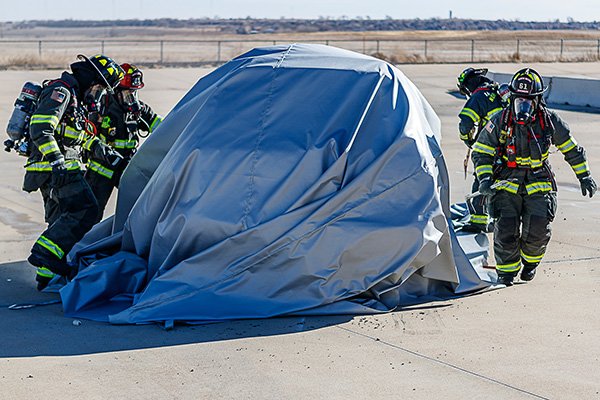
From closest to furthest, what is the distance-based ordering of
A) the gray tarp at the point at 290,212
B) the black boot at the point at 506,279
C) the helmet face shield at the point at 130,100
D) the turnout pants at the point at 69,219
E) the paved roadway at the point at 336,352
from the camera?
the paved roadway at the point at 336,352 < the gray tarp at the point at 290,212 < the turnout pants at the point at 69,219 < the black boot at the point at 506,279 < the helmet face shield at the point at 130,100

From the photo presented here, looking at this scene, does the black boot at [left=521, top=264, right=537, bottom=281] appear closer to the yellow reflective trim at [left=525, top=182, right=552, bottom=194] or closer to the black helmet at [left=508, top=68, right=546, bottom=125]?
the yellow reflective trim at [left=525, top=182, right=552, bottom=194]

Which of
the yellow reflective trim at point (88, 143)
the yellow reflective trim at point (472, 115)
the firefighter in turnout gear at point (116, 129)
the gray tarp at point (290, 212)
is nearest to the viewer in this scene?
the gray tarp at point (290, 212)

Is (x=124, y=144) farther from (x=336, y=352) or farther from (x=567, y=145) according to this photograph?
(x=567, y=145)

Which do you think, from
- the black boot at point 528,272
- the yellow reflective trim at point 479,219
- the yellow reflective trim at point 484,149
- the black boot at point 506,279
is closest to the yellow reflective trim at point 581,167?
the yellow reflective trim at point 484,149

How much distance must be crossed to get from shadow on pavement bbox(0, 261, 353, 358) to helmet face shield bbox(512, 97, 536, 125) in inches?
95.0

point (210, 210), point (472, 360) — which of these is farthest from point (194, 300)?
point (472, 360)

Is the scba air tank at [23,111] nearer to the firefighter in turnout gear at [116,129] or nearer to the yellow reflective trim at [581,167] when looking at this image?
the firefighter in turnout gear at [116,129]

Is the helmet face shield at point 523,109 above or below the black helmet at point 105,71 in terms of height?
below

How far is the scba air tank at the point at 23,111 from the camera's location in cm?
723

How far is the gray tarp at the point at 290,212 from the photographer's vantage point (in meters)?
6.04

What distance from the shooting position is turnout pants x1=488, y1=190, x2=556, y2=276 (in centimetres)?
712

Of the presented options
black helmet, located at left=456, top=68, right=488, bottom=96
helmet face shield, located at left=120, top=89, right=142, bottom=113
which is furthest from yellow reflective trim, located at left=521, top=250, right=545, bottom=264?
helmet face shield, located at left=120, top=89, right=142, bottom=113

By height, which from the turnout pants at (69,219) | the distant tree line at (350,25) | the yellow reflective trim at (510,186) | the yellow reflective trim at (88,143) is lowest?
the turnout pants at (69,219)

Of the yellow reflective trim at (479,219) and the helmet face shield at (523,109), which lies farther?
the yellow reflective trim at (479,219)
